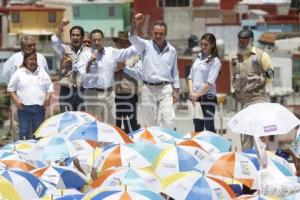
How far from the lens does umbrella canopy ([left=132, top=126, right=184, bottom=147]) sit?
11.6m

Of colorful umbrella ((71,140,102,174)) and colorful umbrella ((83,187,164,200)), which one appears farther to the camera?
colorful umbrella ((71,140,102,174))

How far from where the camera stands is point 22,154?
1105 cm

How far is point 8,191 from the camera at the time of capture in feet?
29.3

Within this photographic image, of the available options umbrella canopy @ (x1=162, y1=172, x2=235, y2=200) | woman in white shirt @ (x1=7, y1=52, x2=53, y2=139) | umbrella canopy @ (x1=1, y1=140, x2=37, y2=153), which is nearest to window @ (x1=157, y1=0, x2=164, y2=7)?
woman in white shirt @ (x1=7, y1=52, x2=53, y2=139)

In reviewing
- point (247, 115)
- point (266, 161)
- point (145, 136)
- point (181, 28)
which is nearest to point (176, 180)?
point (266, 161)

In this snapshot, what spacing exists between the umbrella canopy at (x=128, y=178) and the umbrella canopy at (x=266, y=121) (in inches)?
58.7

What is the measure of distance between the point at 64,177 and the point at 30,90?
3034mm

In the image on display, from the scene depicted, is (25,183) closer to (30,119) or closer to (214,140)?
(214,140)

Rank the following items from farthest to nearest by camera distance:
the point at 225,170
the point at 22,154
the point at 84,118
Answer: the point at 84,118 < the point at 22,154 < the point at 225,170

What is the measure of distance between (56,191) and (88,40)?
182 inches

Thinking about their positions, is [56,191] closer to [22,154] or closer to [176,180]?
[176,180]

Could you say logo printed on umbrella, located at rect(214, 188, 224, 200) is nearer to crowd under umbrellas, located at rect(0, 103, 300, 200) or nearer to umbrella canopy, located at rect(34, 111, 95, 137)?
crowd under umbrellas, located at rect(0, 103, 300, 200)

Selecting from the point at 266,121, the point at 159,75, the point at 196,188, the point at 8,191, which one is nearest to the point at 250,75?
the point at 159,75

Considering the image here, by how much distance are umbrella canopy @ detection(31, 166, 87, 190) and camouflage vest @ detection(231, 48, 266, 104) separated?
10.8 ft
